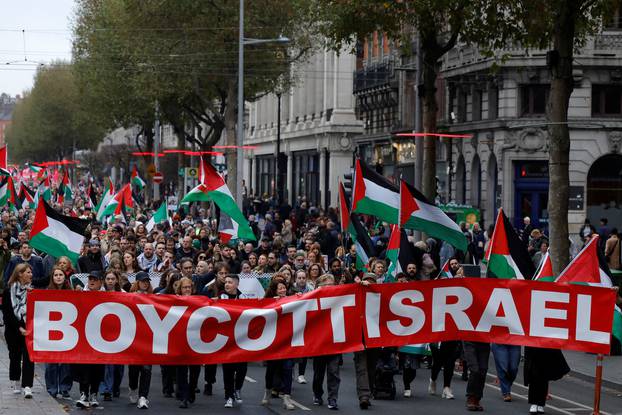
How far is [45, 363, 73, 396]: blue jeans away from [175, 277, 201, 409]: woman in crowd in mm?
1196

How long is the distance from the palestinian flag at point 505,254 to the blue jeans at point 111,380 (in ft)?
14.2

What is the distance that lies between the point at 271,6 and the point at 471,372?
38051 mm

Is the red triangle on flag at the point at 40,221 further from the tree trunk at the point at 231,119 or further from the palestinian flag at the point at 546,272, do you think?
the tree trunk at the point at 231,119

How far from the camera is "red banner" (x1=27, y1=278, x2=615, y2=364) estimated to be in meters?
14.5

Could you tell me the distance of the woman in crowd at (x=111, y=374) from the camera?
15.6 metres

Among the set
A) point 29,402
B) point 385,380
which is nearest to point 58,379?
point 29,402

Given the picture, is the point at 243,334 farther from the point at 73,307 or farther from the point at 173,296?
the point at 73,307

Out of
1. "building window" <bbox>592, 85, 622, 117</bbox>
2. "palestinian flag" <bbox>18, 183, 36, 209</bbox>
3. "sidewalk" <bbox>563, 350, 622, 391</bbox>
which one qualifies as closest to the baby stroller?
"sidewalk" <bbox>563, 350, 622, 391</bbox>

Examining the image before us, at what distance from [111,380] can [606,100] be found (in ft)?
114

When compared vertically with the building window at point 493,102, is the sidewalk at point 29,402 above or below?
below

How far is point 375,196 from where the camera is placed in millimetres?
19344

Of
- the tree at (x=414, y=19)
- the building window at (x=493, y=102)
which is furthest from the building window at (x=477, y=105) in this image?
the tree at (x=414, y=19)

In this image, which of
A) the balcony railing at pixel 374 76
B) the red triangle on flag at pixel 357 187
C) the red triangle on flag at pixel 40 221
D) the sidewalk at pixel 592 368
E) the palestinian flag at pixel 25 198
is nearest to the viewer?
the sidewalk at pixel 592 368

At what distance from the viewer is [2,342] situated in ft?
69.6
